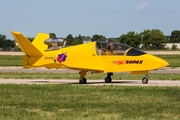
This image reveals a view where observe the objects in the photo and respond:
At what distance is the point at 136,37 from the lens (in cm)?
12275

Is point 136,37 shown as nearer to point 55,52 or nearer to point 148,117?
point 55,52

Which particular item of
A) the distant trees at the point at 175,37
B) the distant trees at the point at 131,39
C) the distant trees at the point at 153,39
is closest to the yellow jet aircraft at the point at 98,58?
the distant trees at the point at 131,39

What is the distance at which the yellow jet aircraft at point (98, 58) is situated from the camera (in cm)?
2300

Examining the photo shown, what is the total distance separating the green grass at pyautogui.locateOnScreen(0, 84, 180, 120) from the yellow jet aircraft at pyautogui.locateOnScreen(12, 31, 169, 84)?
162 inches

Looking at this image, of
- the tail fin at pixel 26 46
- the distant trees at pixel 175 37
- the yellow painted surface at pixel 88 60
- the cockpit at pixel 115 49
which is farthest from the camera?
the distant trees at pixel 175 37

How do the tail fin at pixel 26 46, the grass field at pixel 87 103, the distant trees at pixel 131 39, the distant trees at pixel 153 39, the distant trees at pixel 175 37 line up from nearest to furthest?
the grass field at pixel 87 103
the tail fin at pixel 26 46
the distant trees at pixel 131 39
the distant trees at pixel 153 39
the distant trees at pixel 175 37

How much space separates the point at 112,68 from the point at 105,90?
4.99 m

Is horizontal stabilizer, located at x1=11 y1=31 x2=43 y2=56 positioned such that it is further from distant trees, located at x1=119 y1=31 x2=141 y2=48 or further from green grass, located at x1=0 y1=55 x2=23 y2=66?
distant trees, located at x1=119 y1=31 x2=141 y2=48

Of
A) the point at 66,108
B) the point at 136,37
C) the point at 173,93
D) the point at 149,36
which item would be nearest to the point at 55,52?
the point at 173,93

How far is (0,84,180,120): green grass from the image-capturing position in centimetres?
1280

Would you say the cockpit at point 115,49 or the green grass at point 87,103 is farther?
the cockpit at point 115,49

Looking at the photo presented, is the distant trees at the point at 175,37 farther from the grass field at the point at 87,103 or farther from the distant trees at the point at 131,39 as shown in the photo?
the grass field at the point at 87,103

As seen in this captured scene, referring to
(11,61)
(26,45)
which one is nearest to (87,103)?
(26,45)

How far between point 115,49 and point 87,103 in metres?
8.80
